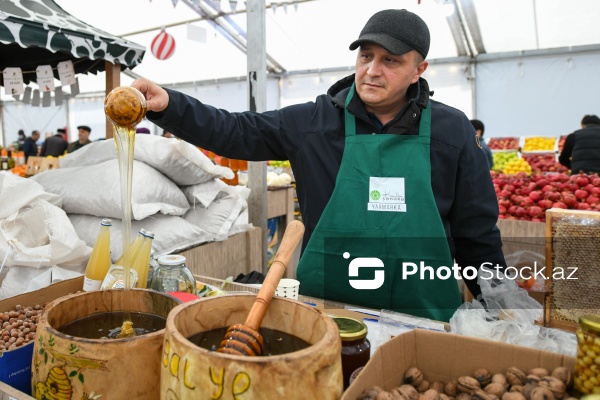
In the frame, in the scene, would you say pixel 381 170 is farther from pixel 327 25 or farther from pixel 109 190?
pixel 327 25

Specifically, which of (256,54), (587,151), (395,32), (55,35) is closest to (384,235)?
(395,32)

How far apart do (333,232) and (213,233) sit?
1216 millimetres

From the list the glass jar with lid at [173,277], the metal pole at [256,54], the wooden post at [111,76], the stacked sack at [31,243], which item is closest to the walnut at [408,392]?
the glass jar with lid at [173,277]

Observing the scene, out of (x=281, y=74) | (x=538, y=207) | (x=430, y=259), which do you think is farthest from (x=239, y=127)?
(x=281, y=74)

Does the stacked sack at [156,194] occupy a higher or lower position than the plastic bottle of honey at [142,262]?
higher

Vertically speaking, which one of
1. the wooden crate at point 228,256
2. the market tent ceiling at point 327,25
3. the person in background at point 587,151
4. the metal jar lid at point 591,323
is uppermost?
the market tent ceiling at point 327,25

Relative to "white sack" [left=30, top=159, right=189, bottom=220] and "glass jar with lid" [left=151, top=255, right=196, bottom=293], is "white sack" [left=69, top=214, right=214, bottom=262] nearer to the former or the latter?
"white sack" [left=30, top=159, right=189, bottom=220]

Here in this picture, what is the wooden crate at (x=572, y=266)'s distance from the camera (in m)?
1.22

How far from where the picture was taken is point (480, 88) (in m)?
10.3

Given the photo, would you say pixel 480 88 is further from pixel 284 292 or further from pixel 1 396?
pixel 1 396

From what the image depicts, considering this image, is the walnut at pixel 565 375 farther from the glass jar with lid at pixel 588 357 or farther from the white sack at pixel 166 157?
the white sack at pixel 166 157

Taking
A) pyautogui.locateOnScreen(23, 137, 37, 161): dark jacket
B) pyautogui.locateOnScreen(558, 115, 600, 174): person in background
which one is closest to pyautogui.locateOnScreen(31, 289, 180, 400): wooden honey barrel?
pyautogui.locateOnScreen(558, 115, 600, 174): person in background

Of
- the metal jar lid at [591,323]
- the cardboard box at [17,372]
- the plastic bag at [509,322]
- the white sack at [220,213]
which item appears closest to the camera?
the metal jar lid at [591,323]

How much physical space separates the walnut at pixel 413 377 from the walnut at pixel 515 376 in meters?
0.14
